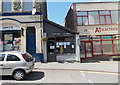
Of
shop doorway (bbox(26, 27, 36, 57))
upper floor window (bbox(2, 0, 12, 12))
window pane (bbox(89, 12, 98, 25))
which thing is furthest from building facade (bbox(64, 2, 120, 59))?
upper floor window (bbox(2, 0, 12, 12))

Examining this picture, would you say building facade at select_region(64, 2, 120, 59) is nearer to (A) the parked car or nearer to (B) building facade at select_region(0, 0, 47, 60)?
(B) building facade at select_region(0, 0, 47, 60)

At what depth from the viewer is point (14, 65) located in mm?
7656

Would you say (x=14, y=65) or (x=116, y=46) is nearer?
(x=14, y=65)

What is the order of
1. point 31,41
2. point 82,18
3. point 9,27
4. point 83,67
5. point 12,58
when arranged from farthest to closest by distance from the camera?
1. point 82,18
2. point 31,41
3. point 9,27
4. point 83,67
5. point 12,58

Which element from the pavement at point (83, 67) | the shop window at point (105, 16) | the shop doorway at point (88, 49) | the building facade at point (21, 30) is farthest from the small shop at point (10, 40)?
the shop window at point (105, 16)

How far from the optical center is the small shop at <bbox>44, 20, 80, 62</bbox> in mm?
14602

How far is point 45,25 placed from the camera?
48.2ft

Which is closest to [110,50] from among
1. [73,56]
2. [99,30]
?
[99,30]

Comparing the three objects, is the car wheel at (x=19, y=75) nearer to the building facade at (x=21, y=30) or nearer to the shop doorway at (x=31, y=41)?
the building facade at (x=21, y=30)

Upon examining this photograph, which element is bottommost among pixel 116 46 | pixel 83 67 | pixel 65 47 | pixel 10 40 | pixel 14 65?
pixel 83 67

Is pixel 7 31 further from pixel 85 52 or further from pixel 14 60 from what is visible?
pixel 85 52

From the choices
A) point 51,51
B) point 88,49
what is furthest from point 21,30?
point 88,49

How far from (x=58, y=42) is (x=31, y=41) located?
2866mm

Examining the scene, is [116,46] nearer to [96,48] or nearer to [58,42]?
[96,48]
